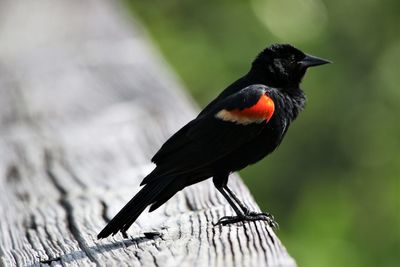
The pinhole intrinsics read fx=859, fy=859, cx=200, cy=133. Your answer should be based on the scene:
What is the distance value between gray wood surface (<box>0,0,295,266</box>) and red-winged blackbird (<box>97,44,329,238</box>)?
82mm

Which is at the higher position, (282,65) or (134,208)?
(282,65)

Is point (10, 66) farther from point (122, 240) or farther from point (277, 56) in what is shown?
point (122, 240)

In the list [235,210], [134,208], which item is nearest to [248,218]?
[235,210]

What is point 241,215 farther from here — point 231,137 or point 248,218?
point 231,137

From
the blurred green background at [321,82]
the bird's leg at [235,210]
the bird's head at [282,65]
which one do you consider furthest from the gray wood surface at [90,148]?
the blurred green background at [321,82]

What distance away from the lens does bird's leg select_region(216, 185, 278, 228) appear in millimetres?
2861

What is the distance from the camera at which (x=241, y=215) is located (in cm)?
304

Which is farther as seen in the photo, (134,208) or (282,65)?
(282,65)

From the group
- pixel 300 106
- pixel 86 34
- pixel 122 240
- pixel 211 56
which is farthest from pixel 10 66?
pixel 122 240

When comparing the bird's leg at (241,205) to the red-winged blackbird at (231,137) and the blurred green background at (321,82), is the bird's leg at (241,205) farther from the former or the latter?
the blurred green background at (321,82)

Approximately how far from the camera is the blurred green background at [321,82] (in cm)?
→ 647

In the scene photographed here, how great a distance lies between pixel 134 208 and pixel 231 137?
0.77m

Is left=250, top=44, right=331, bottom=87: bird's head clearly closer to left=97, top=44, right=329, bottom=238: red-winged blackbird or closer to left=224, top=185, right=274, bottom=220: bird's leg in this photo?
left=97, top=44, right=329, bottom=238: red-winged blackbird

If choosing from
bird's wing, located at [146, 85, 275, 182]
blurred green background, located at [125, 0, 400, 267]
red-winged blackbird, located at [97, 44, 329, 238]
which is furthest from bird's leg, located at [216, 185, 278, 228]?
blurred green background, located at [125, 0, 400, 267]
